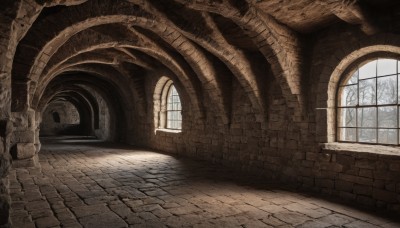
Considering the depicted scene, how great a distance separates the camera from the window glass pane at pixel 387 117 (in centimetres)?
409

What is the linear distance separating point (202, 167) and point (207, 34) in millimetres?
3063

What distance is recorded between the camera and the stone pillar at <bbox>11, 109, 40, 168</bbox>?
5.29m

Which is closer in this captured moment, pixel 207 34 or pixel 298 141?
pixel 207 34

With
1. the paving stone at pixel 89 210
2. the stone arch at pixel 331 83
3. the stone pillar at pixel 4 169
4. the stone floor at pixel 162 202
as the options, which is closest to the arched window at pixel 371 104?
the stone arch at pixel 331 83

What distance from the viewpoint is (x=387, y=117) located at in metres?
4.15

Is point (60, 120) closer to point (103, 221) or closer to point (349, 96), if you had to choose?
point (103, 221)

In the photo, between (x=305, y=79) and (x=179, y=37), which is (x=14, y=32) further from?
(x=305, y=79)

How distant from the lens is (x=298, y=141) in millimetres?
5113

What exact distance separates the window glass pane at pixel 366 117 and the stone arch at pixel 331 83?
1.32 ft

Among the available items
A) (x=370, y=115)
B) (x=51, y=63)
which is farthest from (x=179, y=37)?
(x=370, y=115)

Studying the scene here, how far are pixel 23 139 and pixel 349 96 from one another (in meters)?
6.05

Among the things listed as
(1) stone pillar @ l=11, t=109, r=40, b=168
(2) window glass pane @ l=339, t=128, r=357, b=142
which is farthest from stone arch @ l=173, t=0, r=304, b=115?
(1) stone pillar @ l=11, t=109, r=40, b=168

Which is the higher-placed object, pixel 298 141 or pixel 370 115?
pixel 370 115

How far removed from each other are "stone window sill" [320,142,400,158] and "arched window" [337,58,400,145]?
0.12 metres
